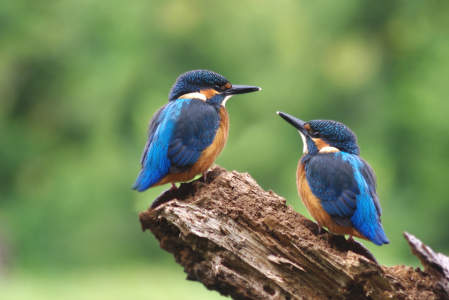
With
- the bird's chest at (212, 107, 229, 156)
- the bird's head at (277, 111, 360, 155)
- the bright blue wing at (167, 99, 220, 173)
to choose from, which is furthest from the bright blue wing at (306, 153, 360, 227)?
the bright blue wing at (167, 99, 220, 173)

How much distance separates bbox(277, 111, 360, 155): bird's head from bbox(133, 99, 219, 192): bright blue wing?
0.77 meters

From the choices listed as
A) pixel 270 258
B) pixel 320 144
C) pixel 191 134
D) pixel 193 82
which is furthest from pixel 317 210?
pixel 193 82

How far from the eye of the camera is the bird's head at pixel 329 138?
377cm

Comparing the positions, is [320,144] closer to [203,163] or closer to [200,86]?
[203,163]

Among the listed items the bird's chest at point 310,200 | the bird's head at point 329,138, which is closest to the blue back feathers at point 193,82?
the bird's head at point 329,138

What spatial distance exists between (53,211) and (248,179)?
18.1 ft

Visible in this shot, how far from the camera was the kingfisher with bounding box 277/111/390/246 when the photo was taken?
3.34m

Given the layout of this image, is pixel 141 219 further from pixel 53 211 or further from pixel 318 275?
pixel 53 211

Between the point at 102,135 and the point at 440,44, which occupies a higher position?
the point at 440,44

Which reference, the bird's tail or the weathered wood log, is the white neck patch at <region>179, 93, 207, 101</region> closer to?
the weathered wood log

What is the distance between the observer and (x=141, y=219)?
137 inches

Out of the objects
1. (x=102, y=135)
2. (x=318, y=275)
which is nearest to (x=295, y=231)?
(x=318, y=275)

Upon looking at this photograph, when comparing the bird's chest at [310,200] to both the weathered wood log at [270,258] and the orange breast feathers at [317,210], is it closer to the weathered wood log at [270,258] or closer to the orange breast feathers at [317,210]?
the orange breast feathers at [317,210]

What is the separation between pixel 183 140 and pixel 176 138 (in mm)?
52
